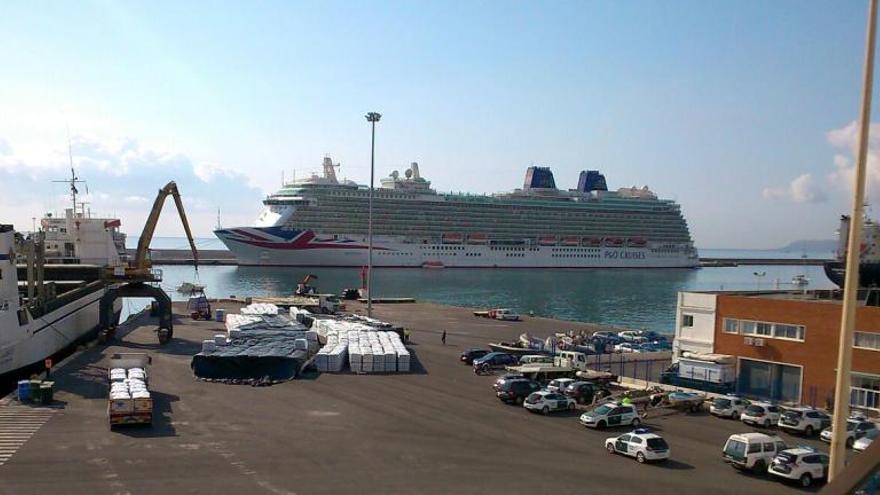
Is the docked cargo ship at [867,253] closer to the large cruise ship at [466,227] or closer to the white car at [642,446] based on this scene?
the white car at [642,446]

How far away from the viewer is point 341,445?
1680 centimetres

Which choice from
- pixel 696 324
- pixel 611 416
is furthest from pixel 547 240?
pixel 611 416

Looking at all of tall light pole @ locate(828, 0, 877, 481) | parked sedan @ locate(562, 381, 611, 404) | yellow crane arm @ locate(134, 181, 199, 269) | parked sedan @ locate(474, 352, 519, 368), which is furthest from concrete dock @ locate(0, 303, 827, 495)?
yellow crane arm @ locate(134, 181, 199, 269)

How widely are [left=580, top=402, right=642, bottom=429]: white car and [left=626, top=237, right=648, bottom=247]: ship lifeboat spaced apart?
378ft

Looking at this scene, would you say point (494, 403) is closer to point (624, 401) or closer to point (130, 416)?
point (624, 401)

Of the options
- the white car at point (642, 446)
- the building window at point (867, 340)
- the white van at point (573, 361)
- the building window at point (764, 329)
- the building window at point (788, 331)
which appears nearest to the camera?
the white car at point (642, 446)

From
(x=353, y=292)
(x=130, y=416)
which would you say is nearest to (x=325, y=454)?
(x=130, y=416)

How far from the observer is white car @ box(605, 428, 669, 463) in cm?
1584

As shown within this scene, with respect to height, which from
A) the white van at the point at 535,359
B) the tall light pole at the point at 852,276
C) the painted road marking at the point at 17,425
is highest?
the tall light pole at the point at 852,276

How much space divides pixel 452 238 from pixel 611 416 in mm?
99182

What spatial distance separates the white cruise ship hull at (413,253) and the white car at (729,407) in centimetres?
8860

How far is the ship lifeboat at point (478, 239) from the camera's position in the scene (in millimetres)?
119438

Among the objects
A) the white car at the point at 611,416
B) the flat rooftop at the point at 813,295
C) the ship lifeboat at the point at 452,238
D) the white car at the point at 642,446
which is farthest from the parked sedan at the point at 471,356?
the ship lifeboat at the point at 452,238

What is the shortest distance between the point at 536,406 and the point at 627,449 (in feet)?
15.4
